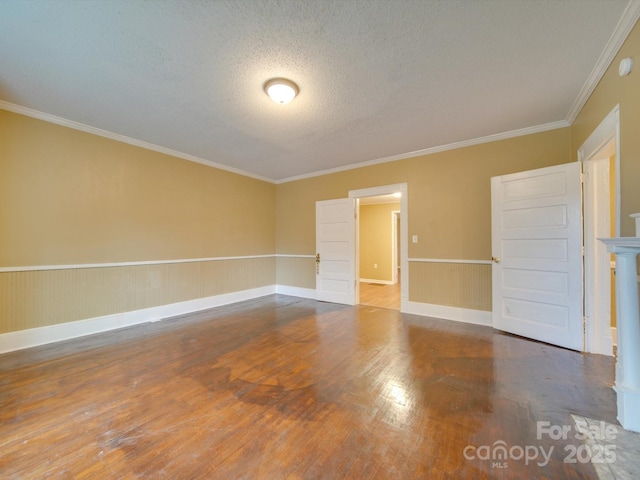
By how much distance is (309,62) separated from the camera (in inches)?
82.2

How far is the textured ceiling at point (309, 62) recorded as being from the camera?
5.42ft

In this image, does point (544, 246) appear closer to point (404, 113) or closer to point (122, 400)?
point (404, 113)

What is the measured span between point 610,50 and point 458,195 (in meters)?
2.04

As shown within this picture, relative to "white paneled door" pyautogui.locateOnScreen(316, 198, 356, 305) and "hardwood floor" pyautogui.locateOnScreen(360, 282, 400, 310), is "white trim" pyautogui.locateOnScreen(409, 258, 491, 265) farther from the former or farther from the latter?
"white paneled door" pyautogui.locateOnScreen(316, 198, 356, 305)

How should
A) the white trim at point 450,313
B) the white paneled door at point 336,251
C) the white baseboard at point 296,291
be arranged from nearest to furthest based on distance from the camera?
the white trim at point 450,313 < the white paneled door at point 336,251 < the white baseboard at point 296,291

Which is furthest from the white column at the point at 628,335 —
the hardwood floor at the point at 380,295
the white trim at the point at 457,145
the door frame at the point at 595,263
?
the hardwood floor at the point at 380,295

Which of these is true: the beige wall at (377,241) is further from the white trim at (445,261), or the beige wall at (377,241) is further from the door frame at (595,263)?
the door frame at (595,263)

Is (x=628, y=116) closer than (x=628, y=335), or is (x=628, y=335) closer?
(x=628, y=335)

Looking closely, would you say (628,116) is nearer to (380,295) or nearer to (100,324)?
(380,295)

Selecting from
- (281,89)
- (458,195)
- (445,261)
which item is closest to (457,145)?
(458,195)

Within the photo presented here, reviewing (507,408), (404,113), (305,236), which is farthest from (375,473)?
(305,236)

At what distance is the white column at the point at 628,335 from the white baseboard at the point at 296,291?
4254 millimetres

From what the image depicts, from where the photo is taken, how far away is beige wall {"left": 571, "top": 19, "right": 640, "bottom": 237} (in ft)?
5.67

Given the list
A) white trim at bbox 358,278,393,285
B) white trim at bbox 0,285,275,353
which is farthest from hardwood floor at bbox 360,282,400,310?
white trim at bbox 0,285,275,353
